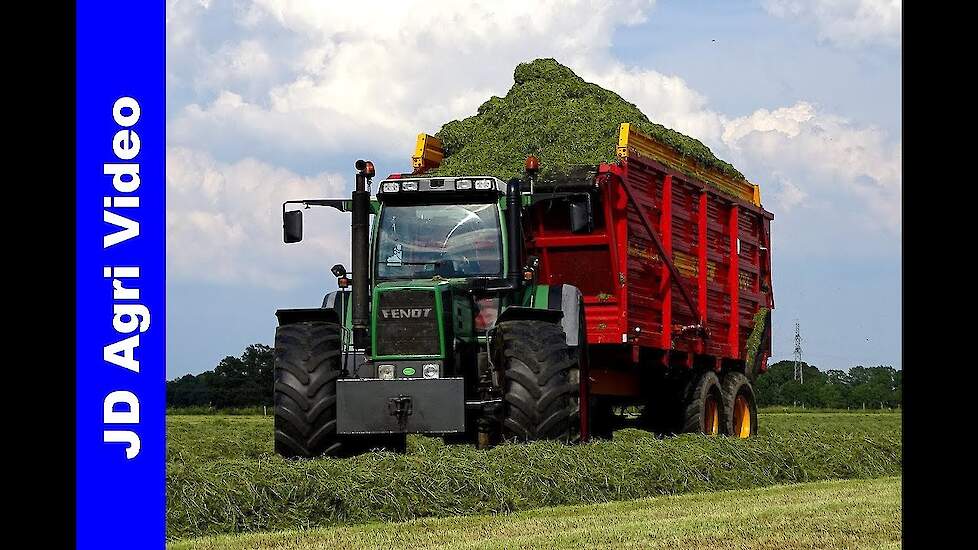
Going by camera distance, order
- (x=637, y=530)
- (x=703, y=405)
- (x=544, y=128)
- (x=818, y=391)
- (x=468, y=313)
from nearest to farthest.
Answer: (x=637, y=530)
(x=468, y=313)
(x=544, y=128)
(x=703, y=405)
(x=818, y=391)

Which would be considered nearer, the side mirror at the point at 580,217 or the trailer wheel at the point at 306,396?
the trailer wheel at the point at 306,396

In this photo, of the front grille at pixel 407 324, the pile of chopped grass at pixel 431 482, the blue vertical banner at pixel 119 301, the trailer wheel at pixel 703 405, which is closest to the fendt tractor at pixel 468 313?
the front grille at pixel 407 324

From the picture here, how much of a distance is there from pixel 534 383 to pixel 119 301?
714 cm

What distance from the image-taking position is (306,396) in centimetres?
1215

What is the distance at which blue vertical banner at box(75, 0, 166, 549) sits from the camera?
5309mm

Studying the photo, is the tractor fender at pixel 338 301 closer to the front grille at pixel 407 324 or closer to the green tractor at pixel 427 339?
the green tractor at pixel 427 339

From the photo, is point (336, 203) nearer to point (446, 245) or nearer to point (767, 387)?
point (446, 245)

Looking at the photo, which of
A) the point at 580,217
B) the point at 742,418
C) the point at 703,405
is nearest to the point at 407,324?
the point at 580,217

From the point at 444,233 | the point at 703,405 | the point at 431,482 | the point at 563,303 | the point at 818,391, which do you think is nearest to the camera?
the point at 431,482

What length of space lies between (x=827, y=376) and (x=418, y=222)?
34.0 metres

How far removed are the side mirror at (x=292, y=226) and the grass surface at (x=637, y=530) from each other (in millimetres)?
3826

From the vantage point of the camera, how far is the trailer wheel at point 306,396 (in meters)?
12.1

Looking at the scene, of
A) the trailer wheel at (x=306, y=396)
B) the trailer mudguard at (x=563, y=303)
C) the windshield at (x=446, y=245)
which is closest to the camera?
the trailer wheel at (x=306, y=396)
